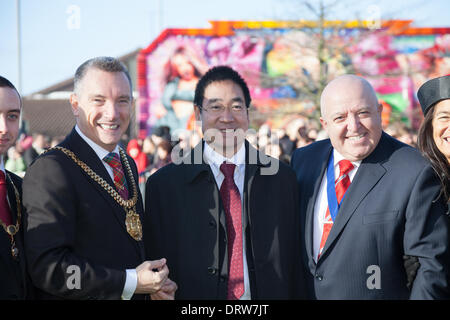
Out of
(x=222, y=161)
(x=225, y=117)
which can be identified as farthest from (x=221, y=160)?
(x=225, y=117)

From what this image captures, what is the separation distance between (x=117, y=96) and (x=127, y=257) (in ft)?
3.16

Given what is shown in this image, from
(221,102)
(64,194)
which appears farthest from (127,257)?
(221,102)

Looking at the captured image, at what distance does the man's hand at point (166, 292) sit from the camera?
2936mm

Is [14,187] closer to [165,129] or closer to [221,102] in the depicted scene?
[221,102]

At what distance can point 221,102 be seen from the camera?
3381 mm

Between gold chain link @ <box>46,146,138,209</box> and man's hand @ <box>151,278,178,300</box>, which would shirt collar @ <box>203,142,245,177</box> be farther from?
man's hand @ <box>151,278,178,300</box>

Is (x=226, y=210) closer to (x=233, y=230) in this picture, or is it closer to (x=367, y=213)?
(x=233, y=230)

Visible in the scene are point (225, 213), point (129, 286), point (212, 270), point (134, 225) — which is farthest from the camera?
point (225, 213)

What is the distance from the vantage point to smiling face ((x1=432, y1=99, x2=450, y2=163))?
123 inches

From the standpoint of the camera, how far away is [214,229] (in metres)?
3.21

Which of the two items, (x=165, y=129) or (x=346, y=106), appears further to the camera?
(x=165, y=129)

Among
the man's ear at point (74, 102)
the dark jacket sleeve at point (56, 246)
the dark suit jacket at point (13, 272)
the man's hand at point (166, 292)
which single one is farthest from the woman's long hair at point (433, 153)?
the dark suit jacket at point (13, 272)

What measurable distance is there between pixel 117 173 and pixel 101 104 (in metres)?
0.45
